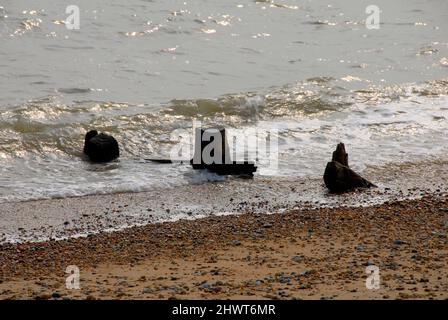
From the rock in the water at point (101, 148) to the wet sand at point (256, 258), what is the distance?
2.66 m

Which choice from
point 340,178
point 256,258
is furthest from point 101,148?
point 256,258

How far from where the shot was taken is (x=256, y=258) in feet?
26.5

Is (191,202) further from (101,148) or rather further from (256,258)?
(256,258)

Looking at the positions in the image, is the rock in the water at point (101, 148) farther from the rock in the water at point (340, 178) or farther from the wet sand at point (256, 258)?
the rock in the water at point (340, 178)

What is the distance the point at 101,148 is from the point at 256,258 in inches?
166

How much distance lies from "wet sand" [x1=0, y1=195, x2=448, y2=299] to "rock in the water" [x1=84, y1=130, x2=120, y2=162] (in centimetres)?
266

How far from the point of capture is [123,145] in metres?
12.5

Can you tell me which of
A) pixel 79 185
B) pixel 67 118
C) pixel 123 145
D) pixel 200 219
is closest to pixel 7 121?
pixel 67 118

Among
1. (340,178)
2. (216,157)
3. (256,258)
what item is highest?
(216,157)

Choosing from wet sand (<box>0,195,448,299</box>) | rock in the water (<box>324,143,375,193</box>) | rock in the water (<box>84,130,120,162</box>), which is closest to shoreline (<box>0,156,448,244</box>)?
rock in the water (<box>324,143,375,193</box>)

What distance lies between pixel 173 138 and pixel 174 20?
8.06 meters

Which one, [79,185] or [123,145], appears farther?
[123,145]

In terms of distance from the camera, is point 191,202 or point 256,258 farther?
point 191,202

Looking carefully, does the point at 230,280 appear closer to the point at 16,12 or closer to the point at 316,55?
the point at 316,55
